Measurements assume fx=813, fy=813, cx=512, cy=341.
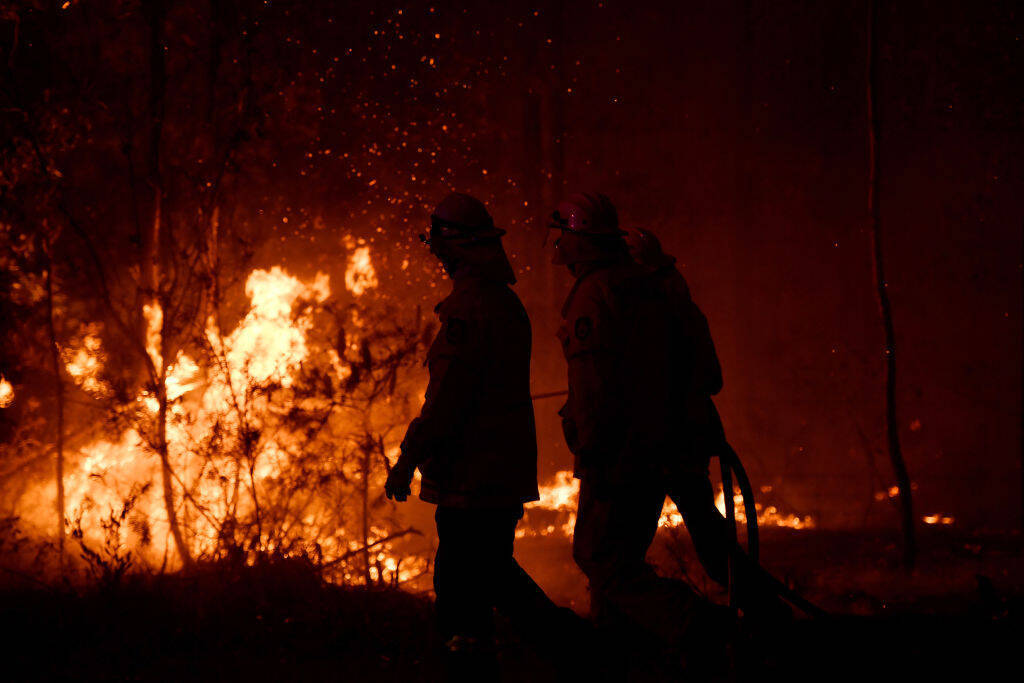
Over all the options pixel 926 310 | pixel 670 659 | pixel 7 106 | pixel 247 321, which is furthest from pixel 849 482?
pixel 7 106

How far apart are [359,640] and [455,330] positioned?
6.70 feet

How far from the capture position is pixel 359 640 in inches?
166

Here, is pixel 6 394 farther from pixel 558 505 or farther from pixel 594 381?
pixel 594 381

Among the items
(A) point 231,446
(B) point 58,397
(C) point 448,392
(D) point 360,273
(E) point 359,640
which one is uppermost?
(D) point 360,273

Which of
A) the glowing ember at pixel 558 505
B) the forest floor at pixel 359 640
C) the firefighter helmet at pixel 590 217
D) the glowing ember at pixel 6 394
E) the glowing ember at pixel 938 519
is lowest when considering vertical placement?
the forest floor at pixel 359 640

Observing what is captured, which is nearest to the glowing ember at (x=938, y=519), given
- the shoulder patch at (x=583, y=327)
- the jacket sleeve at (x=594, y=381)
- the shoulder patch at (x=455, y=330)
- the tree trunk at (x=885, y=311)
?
the tree trunk at (x=885, y=311)

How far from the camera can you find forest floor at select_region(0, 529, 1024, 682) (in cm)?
354

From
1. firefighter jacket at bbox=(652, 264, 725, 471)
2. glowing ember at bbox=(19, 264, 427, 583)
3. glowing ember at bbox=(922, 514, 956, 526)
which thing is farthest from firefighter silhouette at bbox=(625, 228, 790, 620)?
glowing ember at bbox=(922, 514, 956, 526)

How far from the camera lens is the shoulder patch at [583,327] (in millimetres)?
3436

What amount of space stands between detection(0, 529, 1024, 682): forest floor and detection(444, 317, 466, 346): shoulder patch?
4.45 feet

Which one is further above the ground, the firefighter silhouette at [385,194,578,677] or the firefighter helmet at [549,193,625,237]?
the firefighter helmet at [549,193,625,237]

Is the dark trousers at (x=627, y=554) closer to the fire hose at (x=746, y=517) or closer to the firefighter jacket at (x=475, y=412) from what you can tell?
the fire hose at (x=746, y=517)

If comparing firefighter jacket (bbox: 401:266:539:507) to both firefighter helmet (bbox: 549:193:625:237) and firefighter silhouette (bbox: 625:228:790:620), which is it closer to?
firefighter helmet (bbox: 549:193:625:237)

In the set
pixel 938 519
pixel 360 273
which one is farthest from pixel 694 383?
pixel 938 519
